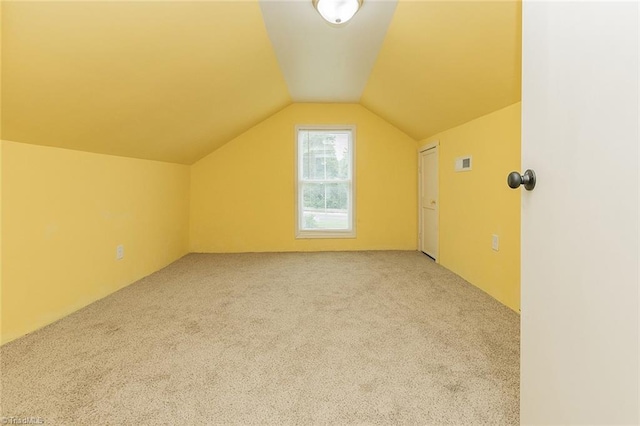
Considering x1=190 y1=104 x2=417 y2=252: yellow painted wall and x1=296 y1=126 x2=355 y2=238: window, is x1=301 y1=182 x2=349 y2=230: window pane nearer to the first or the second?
x1=296 y1=126 x2=355 y2=238: window

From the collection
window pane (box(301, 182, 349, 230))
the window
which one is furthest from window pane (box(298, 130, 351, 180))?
window pane (box(301, 182, 349, 230))

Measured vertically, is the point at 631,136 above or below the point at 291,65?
below

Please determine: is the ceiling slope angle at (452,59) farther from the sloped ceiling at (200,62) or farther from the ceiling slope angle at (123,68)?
the ceiling slope angle at (123,68)

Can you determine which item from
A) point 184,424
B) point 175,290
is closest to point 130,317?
point 175,290

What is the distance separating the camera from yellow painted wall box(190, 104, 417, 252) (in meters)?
4.39

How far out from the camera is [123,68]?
176 cm

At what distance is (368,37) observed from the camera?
2422 millimetres

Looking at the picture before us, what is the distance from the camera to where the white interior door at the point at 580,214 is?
58 centimetres

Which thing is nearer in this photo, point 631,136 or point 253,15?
point 631,136

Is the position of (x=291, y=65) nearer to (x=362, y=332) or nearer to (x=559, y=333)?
(x=362, y=332)

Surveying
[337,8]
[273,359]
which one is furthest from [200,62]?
[273,359]

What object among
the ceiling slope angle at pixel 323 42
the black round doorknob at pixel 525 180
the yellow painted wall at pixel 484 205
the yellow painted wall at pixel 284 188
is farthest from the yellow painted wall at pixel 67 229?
the yellow painted wall at pixel 484 205

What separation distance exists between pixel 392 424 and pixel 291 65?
2.97 metres

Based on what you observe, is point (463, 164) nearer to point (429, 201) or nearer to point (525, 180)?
point (429, 201)
